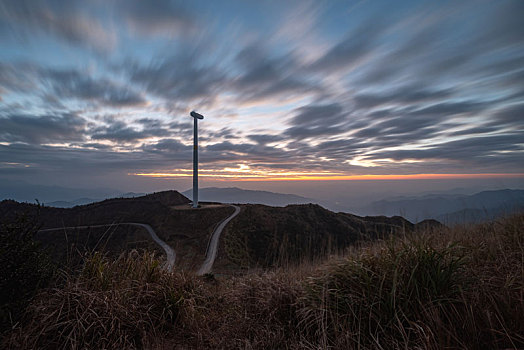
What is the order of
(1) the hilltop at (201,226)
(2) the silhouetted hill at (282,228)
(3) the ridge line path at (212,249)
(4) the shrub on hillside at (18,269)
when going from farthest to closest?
(1) the hilltop at (201,226)
(2) the silhouetted hill at (282,228)
(3) the ridge line path at (212,249)
(4) the shrub on hillside at (18,269)

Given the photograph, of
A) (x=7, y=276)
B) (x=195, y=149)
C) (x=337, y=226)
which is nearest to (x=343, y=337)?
(x=7, y=276)

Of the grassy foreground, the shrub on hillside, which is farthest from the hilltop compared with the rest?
the shrub on hillside

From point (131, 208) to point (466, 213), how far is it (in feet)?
194

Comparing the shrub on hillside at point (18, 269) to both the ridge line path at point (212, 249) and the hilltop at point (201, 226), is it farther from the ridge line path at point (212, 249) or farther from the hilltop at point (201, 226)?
the hilltop at point (201, 226)

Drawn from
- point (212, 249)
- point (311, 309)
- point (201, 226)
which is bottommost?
point (212, 249)

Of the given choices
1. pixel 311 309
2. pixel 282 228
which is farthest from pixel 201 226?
pixel 311 309

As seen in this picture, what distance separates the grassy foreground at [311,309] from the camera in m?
2.83

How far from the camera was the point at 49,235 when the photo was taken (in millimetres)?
41188

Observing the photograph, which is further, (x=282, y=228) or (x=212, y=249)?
(x=282, y=228)

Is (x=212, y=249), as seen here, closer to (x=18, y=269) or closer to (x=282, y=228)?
(x=282, y=228)

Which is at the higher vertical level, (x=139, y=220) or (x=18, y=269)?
(x=18, y=269)

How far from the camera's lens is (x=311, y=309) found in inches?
135

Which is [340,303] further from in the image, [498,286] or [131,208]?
[131,208]

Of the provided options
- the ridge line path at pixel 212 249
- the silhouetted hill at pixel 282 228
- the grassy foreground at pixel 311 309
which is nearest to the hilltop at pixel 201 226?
the silhouetted hill at pixel 282 228
